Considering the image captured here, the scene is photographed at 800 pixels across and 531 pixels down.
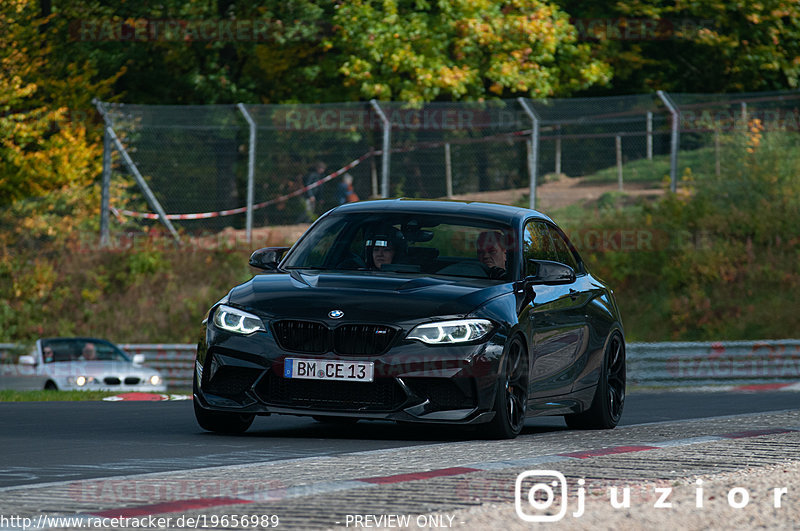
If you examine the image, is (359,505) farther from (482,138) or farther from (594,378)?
(482,138)

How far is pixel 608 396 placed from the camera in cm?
1179

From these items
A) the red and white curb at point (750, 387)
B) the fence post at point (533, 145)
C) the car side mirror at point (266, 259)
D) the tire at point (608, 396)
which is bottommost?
the red and white curb at point (750, 387)

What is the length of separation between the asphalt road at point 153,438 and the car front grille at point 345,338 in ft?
1.91

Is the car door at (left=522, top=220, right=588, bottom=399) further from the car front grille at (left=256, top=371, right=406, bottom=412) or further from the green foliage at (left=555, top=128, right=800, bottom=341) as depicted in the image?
the green foliage at (left=555, top=128, right=800, bottom=341)

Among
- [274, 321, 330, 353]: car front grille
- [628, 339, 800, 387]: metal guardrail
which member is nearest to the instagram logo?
[274, 321, 330, 353]: car front grille

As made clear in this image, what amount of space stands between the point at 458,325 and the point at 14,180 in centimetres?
2565

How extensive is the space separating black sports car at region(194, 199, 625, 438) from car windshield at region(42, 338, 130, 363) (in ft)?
51.0

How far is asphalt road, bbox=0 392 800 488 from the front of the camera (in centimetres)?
810

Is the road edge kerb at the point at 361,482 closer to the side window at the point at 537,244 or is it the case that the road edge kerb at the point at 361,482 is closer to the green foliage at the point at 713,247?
the side window at the point at 537,244

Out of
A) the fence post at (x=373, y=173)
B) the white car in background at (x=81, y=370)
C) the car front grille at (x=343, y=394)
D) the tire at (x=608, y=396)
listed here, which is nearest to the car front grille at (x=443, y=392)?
the car front grille at (x=343, y=394)

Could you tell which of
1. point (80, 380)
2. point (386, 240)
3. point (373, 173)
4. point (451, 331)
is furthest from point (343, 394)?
point (373, 173)

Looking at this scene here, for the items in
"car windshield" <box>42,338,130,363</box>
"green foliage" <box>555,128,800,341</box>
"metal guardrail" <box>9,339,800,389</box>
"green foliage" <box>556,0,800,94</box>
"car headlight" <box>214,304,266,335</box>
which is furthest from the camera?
"green foliage" <box>556,0,800,94</box>

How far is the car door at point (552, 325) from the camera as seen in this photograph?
34.0 feet

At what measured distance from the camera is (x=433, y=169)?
29.4 metres
